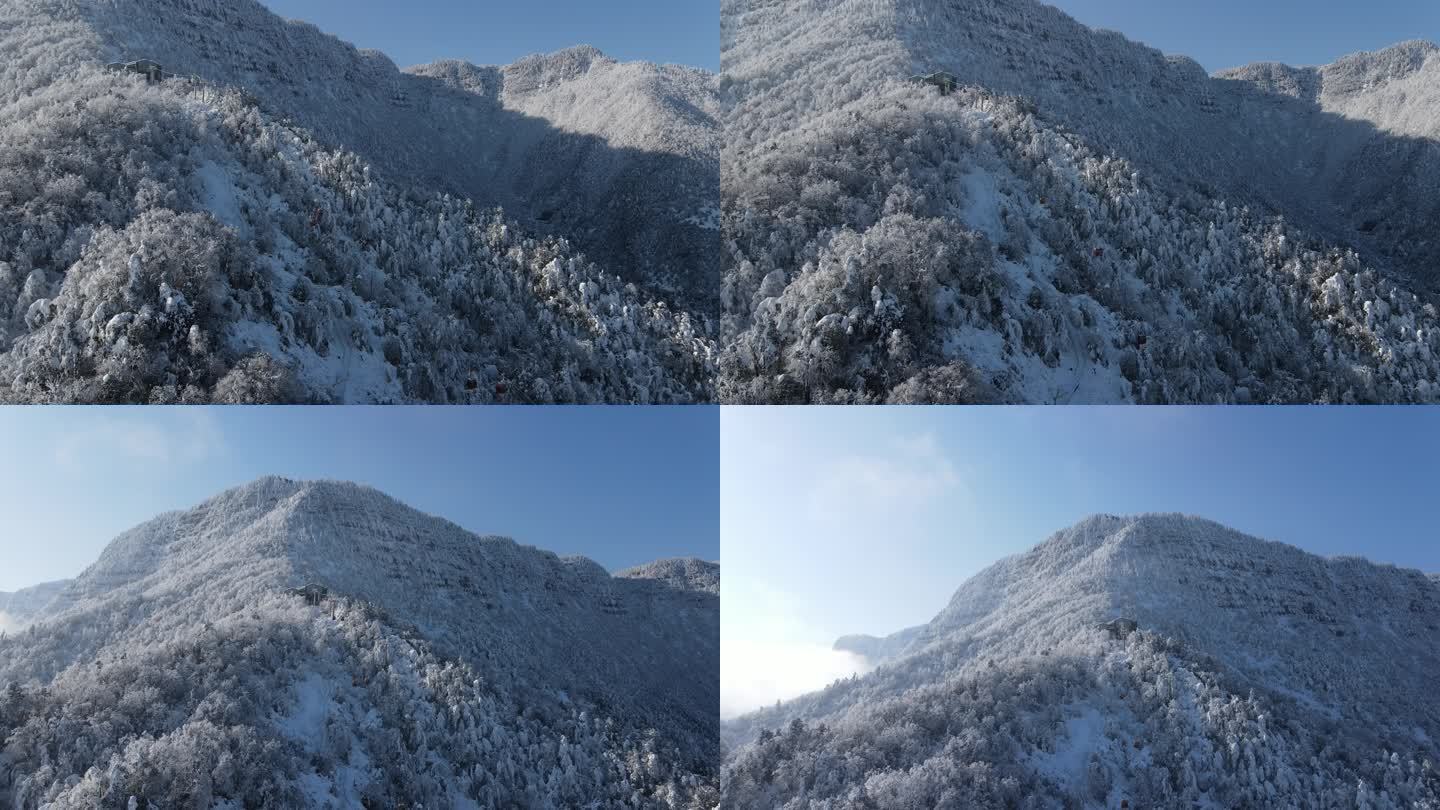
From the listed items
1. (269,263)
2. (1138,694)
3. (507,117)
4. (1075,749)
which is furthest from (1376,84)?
(269,263)

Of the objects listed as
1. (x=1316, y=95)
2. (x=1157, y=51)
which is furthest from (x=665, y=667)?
(x=1316, y=95)

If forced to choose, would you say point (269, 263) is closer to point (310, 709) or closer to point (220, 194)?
point (220, 194)

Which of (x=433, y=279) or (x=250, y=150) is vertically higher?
(x=250, y=150)

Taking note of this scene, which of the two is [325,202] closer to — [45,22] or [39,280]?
[39,280]

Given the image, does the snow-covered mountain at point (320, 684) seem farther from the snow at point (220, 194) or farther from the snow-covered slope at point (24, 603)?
the snow at point (220, 194)

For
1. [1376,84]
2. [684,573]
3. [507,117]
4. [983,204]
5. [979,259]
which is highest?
[1376,84]

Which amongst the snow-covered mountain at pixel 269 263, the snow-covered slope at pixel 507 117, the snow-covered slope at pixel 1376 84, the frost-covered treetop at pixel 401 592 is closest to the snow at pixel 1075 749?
the frost-covered treetop at pixel 401 592

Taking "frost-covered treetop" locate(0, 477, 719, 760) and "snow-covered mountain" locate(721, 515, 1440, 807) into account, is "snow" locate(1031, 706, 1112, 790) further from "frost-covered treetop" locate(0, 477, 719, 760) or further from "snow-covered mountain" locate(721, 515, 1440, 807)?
"frost-covered treetop" locate(0, 477, 719, 760)
